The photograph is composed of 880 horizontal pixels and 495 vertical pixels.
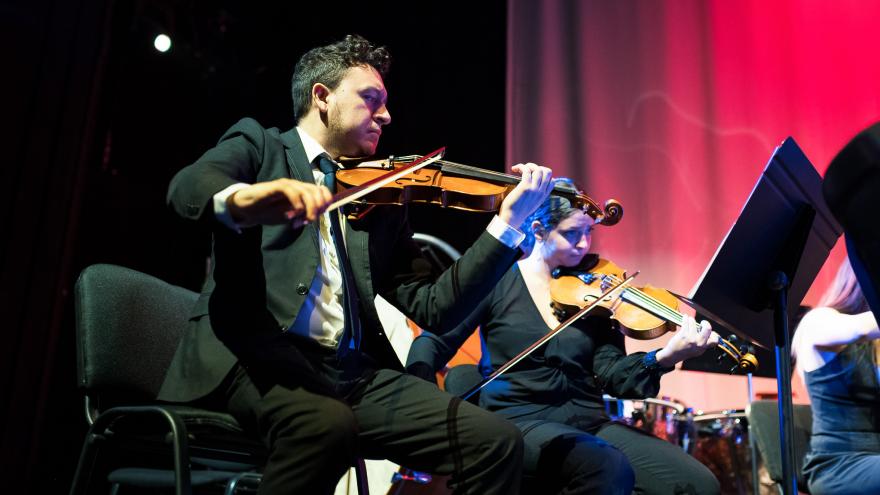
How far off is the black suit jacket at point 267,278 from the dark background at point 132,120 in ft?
3.69

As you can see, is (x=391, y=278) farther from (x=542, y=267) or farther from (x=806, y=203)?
(x=806, y=203)

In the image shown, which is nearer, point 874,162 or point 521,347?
point 874,162

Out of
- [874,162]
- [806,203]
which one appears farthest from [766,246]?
[874,162]

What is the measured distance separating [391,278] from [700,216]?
2527 millimetres

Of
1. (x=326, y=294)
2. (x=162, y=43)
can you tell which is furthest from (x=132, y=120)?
(x=326, y=294)

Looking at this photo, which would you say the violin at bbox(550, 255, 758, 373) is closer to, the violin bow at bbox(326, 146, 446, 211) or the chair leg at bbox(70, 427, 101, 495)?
the violin bow at bbox(326, 146, 446, 211)

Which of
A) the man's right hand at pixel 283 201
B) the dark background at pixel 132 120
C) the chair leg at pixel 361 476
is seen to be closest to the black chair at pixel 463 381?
the chair leg at pixel 361 476

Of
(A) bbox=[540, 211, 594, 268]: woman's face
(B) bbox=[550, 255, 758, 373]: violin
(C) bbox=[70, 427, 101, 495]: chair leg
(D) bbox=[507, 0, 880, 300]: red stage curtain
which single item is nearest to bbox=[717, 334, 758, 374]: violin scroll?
(B) bbox=[550, 255, 758, 373]: violin

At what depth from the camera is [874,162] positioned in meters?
0.84

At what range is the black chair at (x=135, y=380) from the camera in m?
1.50

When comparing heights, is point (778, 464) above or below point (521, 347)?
below

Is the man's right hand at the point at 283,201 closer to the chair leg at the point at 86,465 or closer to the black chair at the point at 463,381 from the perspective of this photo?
the chair leg at the point at 86,465

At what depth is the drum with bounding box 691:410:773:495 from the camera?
3299 millimetres

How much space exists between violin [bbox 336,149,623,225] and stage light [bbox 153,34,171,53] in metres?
2.43
